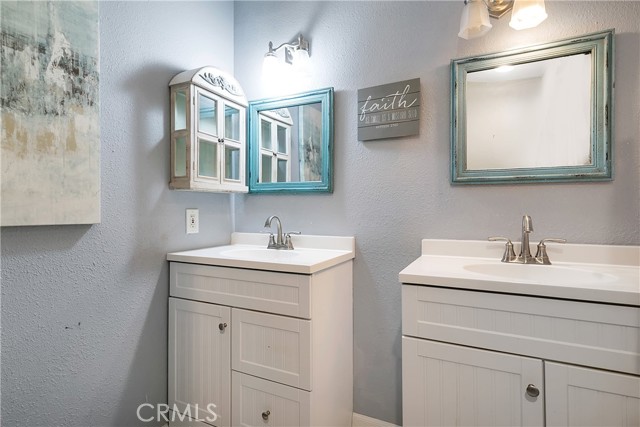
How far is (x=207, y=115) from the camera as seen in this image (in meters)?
1.54

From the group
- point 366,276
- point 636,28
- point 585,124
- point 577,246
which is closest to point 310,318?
point 366,276

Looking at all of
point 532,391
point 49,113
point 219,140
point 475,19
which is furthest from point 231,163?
point 532,391

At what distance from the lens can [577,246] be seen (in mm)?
1214

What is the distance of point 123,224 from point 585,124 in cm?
179

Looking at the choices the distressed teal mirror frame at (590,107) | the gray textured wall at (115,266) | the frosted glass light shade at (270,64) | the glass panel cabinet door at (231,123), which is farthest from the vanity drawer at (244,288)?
the frosted glass light shade at (270,64)

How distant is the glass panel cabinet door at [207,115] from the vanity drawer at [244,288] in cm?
62

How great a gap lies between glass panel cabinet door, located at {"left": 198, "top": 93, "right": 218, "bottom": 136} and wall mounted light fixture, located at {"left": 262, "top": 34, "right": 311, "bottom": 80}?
350mm

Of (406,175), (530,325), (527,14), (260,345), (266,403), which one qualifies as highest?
(527,14)

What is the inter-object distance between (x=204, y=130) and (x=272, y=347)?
99 centimetres

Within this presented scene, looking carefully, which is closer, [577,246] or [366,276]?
[577,246]

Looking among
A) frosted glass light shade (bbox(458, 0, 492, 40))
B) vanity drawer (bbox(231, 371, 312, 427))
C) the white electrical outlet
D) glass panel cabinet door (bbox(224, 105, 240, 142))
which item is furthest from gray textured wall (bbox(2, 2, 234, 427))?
frosted glass light shade (bbox(458, 0, 492, 40))

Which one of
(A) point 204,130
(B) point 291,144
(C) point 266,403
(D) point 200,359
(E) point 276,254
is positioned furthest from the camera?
(B) point 291,144

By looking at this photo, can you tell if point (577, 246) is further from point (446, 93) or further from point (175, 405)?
point (175, 405)

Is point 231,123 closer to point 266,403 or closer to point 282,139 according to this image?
point 282,139
